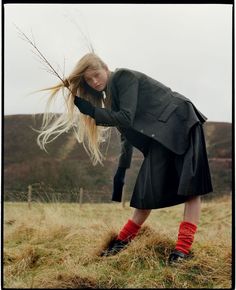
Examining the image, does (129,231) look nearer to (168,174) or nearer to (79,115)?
(168,174)

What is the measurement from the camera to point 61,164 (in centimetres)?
2217

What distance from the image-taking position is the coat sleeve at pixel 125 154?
3.98m

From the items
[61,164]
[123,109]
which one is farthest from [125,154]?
[61,164]

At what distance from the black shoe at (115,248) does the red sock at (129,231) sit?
0.04m

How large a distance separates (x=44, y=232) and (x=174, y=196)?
76.8 inches

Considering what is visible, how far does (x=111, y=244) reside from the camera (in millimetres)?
4043

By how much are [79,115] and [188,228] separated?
1.25 m

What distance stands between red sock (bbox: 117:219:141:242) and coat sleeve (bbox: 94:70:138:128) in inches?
33.9

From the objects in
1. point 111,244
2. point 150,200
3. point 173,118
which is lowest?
point 111,244

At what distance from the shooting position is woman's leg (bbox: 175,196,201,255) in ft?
11.8

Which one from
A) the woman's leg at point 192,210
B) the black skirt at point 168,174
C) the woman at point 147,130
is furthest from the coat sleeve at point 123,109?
the woman's leg at point 192,210

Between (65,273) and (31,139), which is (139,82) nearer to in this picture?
(65,273)

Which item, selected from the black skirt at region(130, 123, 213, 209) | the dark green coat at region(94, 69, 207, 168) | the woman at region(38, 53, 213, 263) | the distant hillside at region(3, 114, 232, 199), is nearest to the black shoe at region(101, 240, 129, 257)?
the woman at region(38, 53, 213, 263)

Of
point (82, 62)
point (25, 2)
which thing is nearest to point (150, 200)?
point (82, 62)
